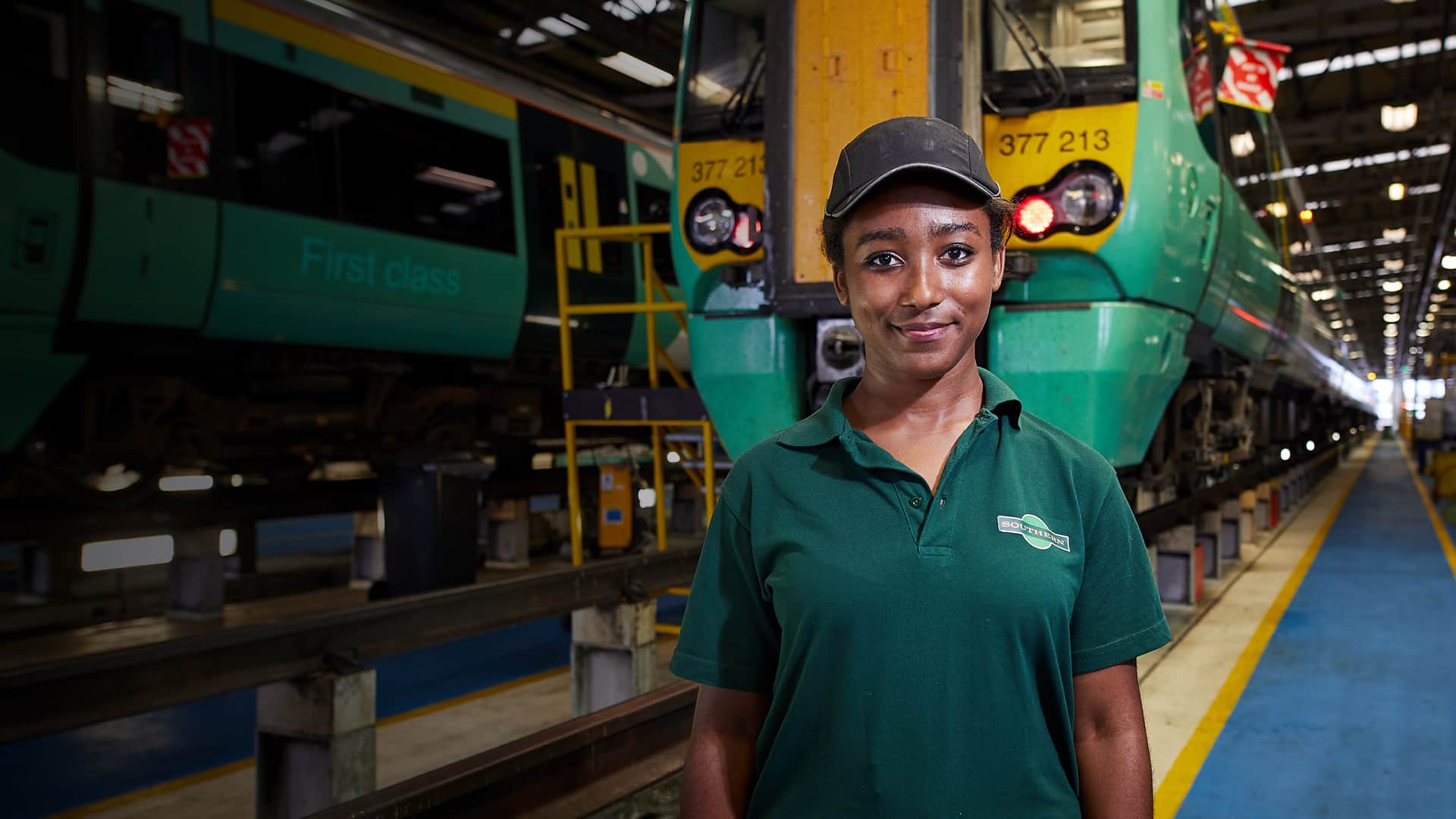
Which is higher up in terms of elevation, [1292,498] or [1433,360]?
[1433,360]

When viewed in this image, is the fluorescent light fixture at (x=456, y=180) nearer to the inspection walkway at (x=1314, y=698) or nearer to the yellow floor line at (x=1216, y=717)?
the inspection walkway at (x=1314, y=698)

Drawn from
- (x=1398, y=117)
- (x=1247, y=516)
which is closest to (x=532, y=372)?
(x=1247, y=516)

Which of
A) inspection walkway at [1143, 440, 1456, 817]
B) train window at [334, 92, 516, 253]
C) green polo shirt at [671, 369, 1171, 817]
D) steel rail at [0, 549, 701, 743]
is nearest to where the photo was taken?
Answer: green polo shirt at [671, 369, 1171, 817]

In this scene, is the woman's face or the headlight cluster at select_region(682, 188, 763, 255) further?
the headlight cluster at select_region(682, 188, 763, 255)

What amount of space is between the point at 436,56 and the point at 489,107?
22.0 inches

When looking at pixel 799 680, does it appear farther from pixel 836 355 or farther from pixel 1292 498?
pixel 1292 498

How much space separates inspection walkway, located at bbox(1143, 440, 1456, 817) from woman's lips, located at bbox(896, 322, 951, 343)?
2.65 m

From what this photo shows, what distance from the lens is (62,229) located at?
5.36m

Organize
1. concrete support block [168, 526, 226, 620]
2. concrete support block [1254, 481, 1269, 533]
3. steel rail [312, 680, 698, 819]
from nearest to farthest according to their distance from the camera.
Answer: steel rail [312, 680, 698, 819], concrete support block [168, 526, 226, 620], concrete support block [1254, 481, 1269, 533]

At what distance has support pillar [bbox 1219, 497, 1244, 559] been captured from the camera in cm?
893

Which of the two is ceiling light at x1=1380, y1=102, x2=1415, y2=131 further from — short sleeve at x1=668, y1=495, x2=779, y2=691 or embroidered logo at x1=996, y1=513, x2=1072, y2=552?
short sleeve at x1=668, y1=495, x2=779, y2=691

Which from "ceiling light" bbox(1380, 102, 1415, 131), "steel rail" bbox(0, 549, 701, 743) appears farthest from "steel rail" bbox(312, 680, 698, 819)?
"ceiling light" bbox(1380, 102, 1415, 131)

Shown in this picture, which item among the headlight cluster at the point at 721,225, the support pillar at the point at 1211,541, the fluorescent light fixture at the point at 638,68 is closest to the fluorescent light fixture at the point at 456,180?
the fluorescent light fixture at the point at 638,68

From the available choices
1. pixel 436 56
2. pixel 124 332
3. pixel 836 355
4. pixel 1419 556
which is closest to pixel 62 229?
pixel 124 332
